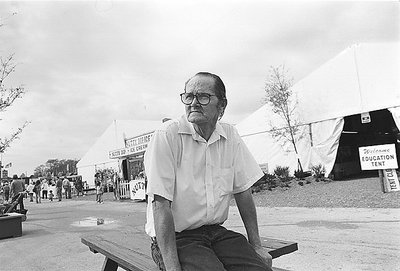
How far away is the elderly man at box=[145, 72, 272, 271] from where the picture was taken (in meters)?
1.94

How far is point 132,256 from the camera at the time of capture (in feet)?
8.39

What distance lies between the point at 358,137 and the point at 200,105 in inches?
769

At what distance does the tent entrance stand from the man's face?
15350 millimetres

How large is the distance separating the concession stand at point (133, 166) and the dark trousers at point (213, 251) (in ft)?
45.7

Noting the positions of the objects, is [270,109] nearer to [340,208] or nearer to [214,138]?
[340,208]

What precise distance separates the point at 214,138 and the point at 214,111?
17 centimetres

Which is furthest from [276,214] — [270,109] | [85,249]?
[270,109]

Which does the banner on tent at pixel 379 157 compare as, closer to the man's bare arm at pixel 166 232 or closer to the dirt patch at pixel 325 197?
the dirt patch at pixel 325 197

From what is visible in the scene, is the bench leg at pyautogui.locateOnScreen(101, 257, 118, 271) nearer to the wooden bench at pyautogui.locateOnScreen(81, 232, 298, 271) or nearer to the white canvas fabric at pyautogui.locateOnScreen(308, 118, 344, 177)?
the wooden bench at pyautogui.locateOnScreen(81, 232, 298, 271)

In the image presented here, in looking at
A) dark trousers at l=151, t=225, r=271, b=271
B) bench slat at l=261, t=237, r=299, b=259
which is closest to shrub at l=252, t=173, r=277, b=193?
bench slat at l=261, t=237, r=299, b=259

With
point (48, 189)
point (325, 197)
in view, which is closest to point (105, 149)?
point (48, 189)

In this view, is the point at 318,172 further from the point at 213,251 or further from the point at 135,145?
the point at 213,251

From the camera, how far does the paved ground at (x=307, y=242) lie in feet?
14.0

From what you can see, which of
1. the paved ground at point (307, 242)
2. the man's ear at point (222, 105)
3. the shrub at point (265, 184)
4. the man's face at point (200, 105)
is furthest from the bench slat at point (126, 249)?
the shrub at point (265, 184)
